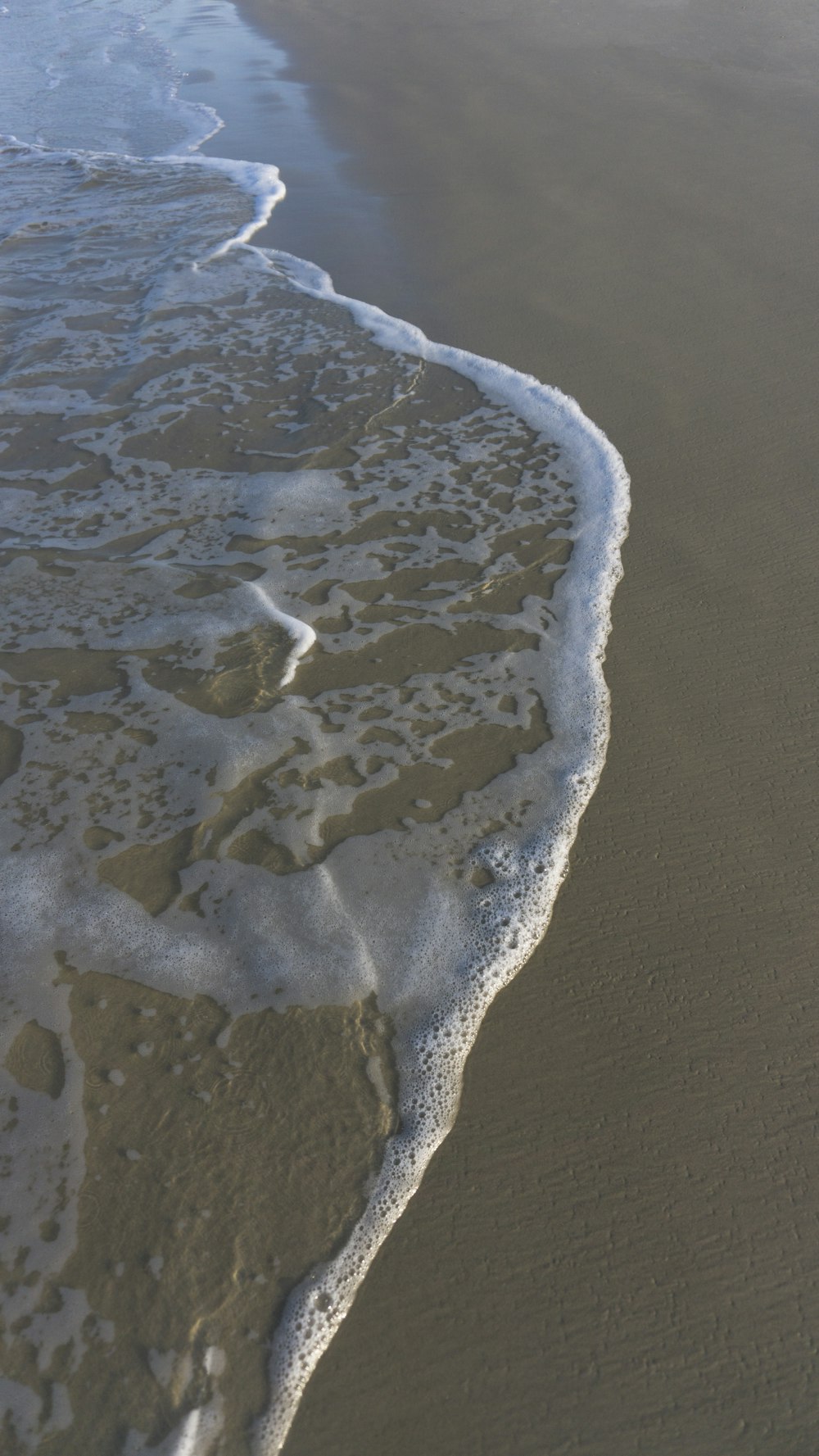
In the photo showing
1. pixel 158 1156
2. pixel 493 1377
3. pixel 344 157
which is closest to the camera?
pixel 493 1377

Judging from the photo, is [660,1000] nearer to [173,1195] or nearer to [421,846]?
[421,846]

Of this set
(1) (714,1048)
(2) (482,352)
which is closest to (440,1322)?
(1) (714,1048)

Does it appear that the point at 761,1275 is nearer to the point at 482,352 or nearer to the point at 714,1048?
the point at 714,1048

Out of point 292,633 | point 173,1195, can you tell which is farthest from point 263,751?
point 173,1195

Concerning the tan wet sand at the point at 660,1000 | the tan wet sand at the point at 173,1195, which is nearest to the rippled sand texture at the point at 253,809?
the tan wet sand at the point at 173,1195

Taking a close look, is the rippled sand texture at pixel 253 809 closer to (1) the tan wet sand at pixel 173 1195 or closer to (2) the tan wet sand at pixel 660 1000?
(1) the tan wet sand at pixel 173 1195

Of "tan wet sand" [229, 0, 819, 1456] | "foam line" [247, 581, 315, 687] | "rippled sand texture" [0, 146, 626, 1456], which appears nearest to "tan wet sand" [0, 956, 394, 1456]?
"rippled sand texture" [0, 146, 626, 1456]

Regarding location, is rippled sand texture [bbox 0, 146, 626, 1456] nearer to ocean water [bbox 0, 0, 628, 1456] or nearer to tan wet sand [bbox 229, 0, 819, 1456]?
ocean water [bbox 0, 0, 628, 1456]
